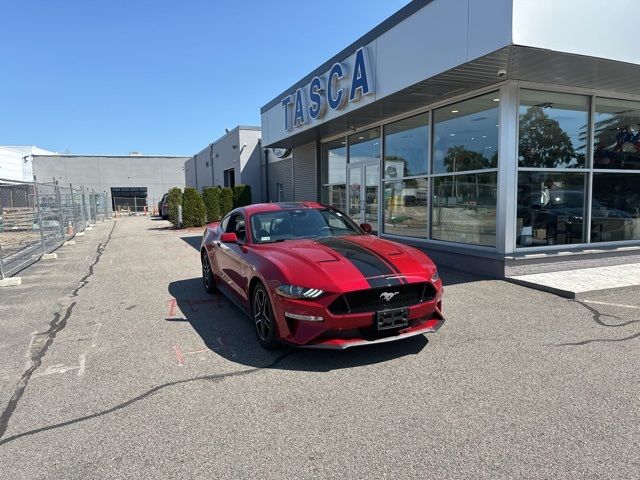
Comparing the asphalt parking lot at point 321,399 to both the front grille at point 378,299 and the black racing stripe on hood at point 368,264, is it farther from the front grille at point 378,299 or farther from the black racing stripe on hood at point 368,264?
the black racing stripe on hood at point 368,264

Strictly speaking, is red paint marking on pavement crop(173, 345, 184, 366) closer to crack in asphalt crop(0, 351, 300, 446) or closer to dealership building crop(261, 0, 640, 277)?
crack in asphalt crop(0, 351, 300, 446)

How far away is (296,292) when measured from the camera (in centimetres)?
416

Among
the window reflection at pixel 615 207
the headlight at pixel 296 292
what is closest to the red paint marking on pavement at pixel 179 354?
the headlight at pixel 296 292

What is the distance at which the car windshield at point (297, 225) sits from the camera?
5.64m

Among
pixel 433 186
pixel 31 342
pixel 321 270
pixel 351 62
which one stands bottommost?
pixel 31 342

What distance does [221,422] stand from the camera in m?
3.23

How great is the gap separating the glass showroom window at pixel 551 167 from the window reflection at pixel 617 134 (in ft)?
1.46

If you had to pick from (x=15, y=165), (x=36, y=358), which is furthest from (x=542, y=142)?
(x=15, y=165)

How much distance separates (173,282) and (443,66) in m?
6.21

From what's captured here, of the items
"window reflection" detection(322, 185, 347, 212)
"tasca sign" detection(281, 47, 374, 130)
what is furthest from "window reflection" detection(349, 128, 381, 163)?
"tasca sign" detection(281, 47, 374, 130)

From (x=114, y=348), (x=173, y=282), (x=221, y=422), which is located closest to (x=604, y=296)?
(x=221, y=422)

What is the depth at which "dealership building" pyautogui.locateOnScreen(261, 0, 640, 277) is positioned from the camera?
6.73 metres

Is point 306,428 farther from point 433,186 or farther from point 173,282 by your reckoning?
point 433,186

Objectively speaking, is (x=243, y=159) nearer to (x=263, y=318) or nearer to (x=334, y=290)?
(x=263, y=318)
